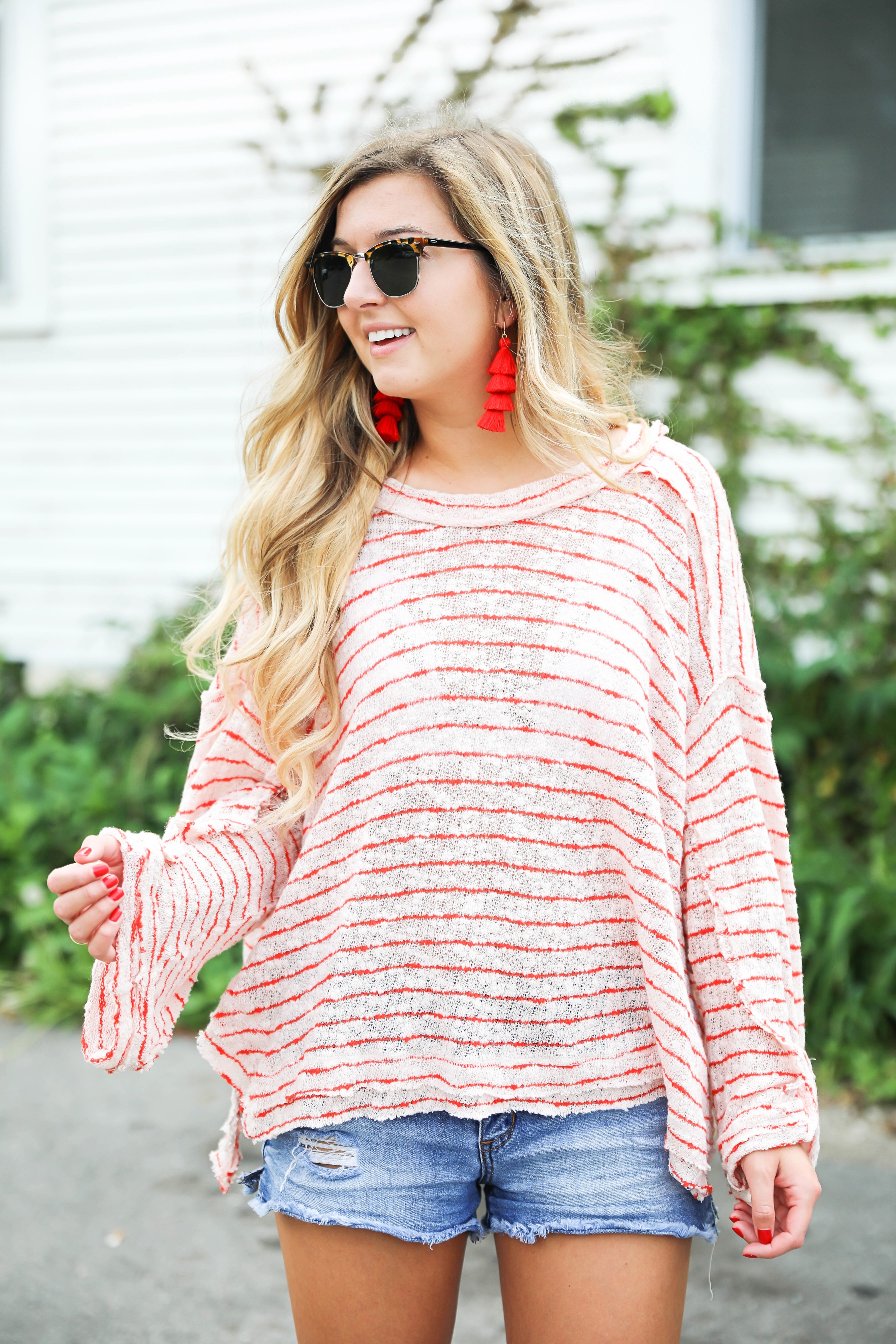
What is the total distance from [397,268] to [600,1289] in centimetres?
133

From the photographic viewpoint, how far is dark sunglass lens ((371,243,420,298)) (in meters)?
1.65

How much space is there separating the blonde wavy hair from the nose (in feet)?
0.45

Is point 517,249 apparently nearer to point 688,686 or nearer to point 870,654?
point 688,686

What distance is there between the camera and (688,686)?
5.25ft

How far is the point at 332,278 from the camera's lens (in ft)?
5.74

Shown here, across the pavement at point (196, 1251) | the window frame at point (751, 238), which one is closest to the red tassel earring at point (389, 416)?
the pavement at point (196, 1251)

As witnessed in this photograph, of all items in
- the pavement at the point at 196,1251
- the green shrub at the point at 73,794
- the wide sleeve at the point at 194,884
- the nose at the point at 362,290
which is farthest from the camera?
the green shrub at the point at 73,794

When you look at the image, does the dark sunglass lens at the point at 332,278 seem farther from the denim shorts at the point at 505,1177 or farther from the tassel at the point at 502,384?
the denim shorts at the point at 505,1177

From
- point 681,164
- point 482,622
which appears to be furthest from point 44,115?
point 482,622

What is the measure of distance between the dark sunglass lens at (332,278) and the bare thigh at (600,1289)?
1.28m

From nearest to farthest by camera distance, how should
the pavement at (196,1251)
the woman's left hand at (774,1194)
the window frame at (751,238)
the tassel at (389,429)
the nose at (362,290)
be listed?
the woman's left hand at (774,1194) → the nose at (362,290) → the tassel at (389,429) → the pavement at (196,1251) → the window frame at (751,238)

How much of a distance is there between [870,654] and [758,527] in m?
0.78

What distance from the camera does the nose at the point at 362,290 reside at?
168 centimetres

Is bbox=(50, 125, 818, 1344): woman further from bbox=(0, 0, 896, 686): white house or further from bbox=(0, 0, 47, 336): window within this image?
bbox=(0, 0, 47, 336): window
